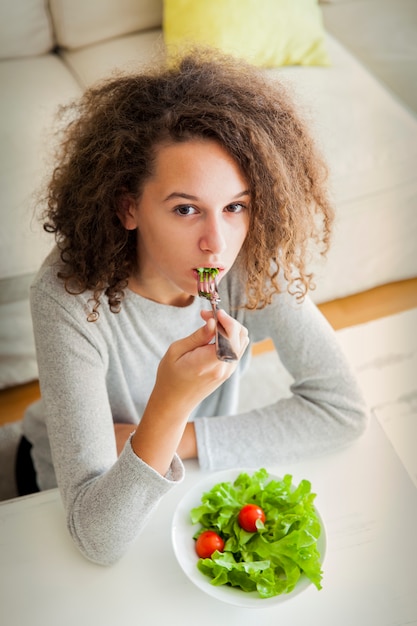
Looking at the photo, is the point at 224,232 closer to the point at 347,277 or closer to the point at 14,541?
the point at 14,541

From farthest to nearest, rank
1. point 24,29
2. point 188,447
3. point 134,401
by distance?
point 24,29 < point 134,401 < point 188,447

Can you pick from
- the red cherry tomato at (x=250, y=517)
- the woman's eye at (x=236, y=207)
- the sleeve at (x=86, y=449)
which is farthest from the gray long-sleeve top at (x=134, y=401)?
the woman's eye at (x=236, y=207)

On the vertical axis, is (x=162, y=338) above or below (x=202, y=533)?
above

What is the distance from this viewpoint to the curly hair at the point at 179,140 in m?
1.03

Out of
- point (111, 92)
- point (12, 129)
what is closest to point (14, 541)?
point (111, 92)

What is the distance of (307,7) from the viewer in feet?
7.23

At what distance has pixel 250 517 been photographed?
102 cm

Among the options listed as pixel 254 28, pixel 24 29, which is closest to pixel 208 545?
pixel 254 28

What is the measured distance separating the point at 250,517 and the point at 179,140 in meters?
0.52

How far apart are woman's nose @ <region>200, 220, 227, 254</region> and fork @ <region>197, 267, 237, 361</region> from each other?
0.11 feet

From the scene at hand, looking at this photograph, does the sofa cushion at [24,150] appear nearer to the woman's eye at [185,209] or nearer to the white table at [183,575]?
the woman's eye at [185,209]

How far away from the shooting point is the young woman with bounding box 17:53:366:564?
1005 mm

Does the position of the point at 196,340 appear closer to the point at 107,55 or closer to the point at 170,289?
the point at 170,289

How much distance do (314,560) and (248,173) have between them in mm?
526
